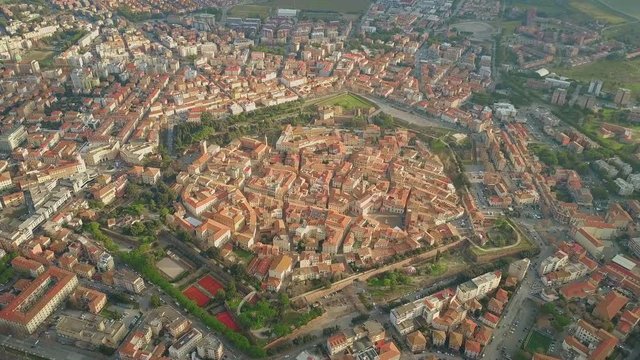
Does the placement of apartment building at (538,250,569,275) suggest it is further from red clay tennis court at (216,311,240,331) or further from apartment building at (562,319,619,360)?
red clay tennis court at (216,311,240,331)

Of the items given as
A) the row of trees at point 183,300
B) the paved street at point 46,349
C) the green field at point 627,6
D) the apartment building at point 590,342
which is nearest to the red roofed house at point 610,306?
the apartment building at point 590,342

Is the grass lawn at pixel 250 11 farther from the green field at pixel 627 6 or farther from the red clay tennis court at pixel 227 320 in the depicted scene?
the red clay tennis court at pixel 227 320

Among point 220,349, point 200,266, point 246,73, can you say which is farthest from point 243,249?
point 246,73

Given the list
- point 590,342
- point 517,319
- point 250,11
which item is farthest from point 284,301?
point 250,11

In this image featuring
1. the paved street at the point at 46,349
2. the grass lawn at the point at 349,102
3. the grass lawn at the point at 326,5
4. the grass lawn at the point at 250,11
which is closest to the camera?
the paved street at the point at 46,349

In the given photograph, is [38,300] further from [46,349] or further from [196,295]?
[196,295]
